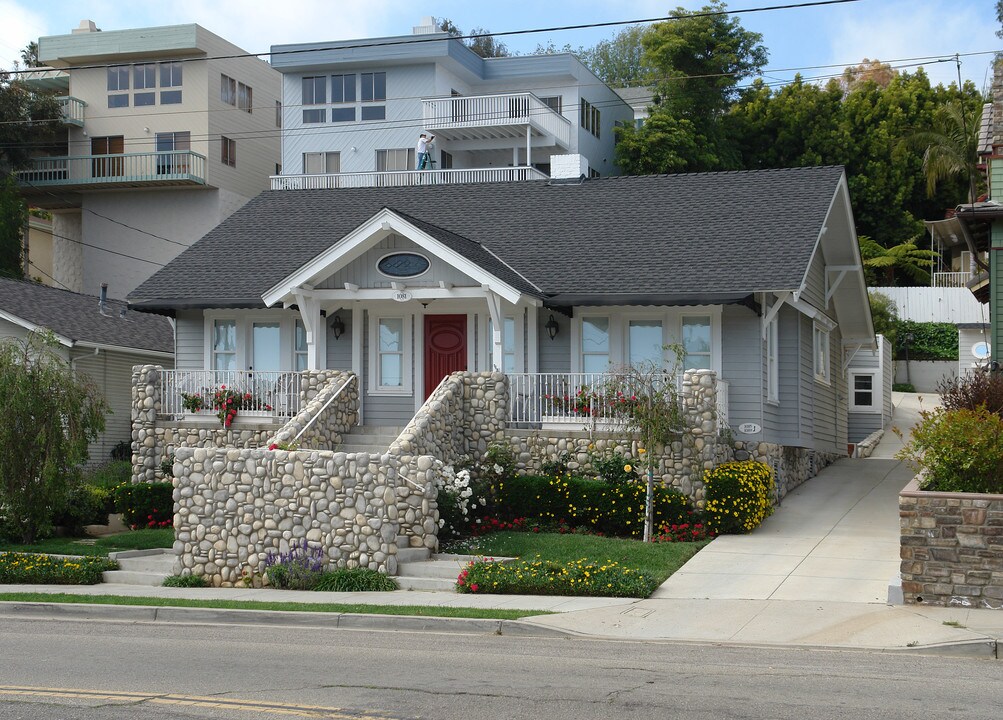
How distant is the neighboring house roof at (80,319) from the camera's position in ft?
94.7

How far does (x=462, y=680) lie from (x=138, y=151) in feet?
136

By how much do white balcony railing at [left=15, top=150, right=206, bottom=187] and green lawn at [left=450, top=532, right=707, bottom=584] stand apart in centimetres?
3101

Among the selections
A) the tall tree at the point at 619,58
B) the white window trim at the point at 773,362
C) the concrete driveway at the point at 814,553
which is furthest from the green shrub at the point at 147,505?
the tall tree at the point at 619,58

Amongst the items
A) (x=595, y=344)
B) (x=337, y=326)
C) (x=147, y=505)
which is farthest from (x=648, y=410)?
(x=147, y=505)

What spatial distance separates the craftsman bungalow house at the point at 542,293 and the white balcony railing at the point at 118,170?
66.1 feet

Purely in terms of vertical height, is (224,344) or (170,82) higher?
(170,82)

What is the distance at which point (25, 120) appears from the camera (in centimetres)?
4581

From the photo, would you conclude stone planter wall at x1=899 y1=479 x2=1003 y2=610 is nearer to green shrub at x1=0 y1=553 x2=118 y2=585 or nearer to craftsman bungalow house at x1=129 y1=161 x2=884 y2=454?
craftsman bungalow house at x1=129 y1=161 x2=884 y2=454

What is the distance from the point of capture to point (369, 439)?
21.3 m

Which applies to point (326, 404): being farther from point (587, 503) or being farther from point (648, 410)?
point (648, 410)

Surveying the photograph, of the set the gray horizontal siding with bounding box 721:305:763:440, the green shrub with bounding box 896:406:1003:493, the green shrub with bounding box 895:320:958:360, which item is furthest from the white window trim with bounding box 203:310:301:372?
the green shrub with bounding box 895:320:958:360

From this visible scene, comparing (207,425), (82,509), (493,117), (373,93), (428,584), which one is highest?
(373,93)

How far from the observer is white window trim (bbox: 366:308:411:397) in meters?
23.3

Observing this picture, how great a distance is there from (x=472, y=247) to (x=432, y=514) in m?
6.80
